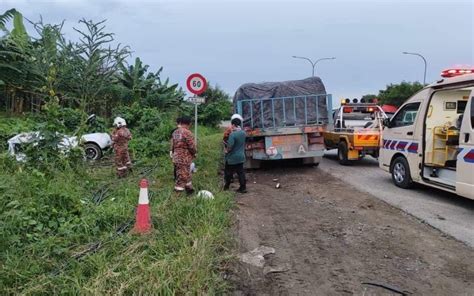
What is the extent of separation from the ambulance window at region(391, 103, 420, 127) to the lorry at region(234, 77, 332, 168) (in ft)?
7.02

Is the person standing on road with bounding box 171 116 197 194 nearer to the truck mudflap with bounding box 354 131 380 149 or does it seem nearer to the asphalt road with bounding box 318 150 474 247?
the asphalt road with bounding box 318 150 474 247

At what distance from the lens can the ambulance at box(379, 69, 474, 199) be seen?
7723mm

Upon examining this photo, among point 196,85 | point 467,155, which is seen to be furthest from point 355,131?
point 467,155

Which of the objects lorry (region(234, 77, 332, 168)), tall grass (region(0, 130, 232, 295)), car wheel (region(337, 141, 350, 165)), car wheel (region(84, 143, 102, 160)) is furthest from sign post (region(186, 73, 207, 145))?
car wheel (region(337, 141, 350, 165))

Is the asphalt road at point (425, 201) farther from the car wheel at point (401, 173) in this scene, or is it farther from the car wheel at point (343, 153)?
the car wheel at point (343, 153)

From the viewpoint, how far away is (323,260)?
202 inches

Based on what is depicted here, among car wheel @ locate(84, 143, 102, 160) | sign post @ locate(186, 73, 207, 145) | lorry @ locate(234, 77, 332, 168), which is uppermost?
sign post @ locate(186, 73, 207, 145)

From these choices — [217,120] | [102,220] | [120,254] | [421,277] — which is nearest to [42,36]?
[102,220]

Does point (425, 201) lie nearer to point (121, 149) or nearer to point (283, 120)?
point (283, 120)

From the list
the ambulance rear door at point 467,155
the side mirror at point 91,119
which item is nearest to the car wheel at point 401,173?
the ambulance rear door at point 467,155

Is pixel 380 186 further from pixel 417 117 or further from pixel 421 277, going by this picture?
pixel 421 277

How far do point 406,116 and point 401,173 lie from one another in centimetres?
127

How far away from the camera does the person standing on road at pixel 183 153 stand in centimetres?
809

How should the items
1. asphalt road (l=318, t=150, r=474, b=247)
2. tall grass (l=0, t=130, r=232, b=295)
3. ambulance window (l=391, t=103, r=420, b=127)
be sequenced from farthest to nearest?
1. ambulance window (l=391, t=103, r=420, b=127)
2. asphalt road (l=318, t=150, r=474, b=247)
3. tall grass (l=0, t=130, r=232, b=295)
